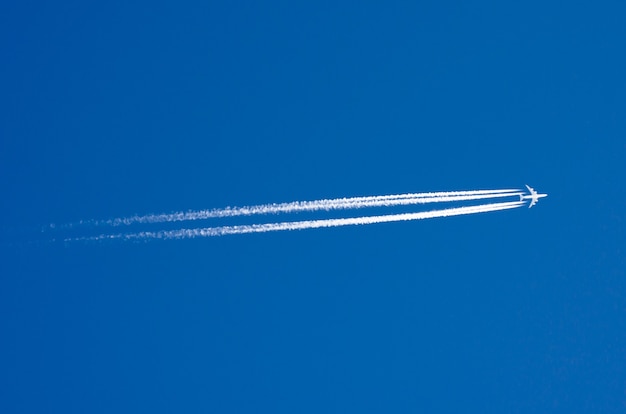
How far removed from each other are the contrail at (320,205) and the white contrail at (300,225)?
0.10 m

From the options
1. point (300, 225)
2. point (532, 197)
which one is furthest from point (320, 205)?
point (532, 197)

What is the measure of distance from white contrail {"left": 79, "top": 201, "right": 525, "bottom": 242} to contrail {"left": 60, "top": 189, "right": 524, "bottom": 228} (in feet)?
0.31

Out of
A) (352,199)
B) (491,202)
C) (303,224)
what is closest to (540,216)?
(491,202)

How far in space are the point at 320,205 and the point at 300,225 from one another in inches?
10.0

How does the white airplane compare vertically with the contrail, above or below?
above

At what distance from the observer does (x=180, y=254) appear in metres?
6.80

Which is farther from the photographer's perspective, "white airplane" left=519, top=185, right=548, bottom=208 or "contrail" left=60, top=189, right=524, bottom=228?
"white airplane" left=519, top=185, right=548, bottom=208

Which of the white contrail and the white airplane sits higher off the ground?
the white airplane

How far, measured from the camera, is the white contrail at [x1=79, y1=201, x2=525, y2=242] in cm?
677

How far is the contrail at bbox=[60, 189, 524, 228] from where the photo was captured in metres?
6.78

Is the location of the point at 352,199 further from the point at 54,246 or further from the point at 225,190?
the point at 54,246

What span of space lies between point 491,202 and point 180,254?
2.87 m

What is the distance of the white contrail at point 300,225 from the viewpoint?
22.2 ft

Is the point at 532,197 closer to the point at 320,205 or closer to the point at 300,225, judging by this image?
the point at 320,205
